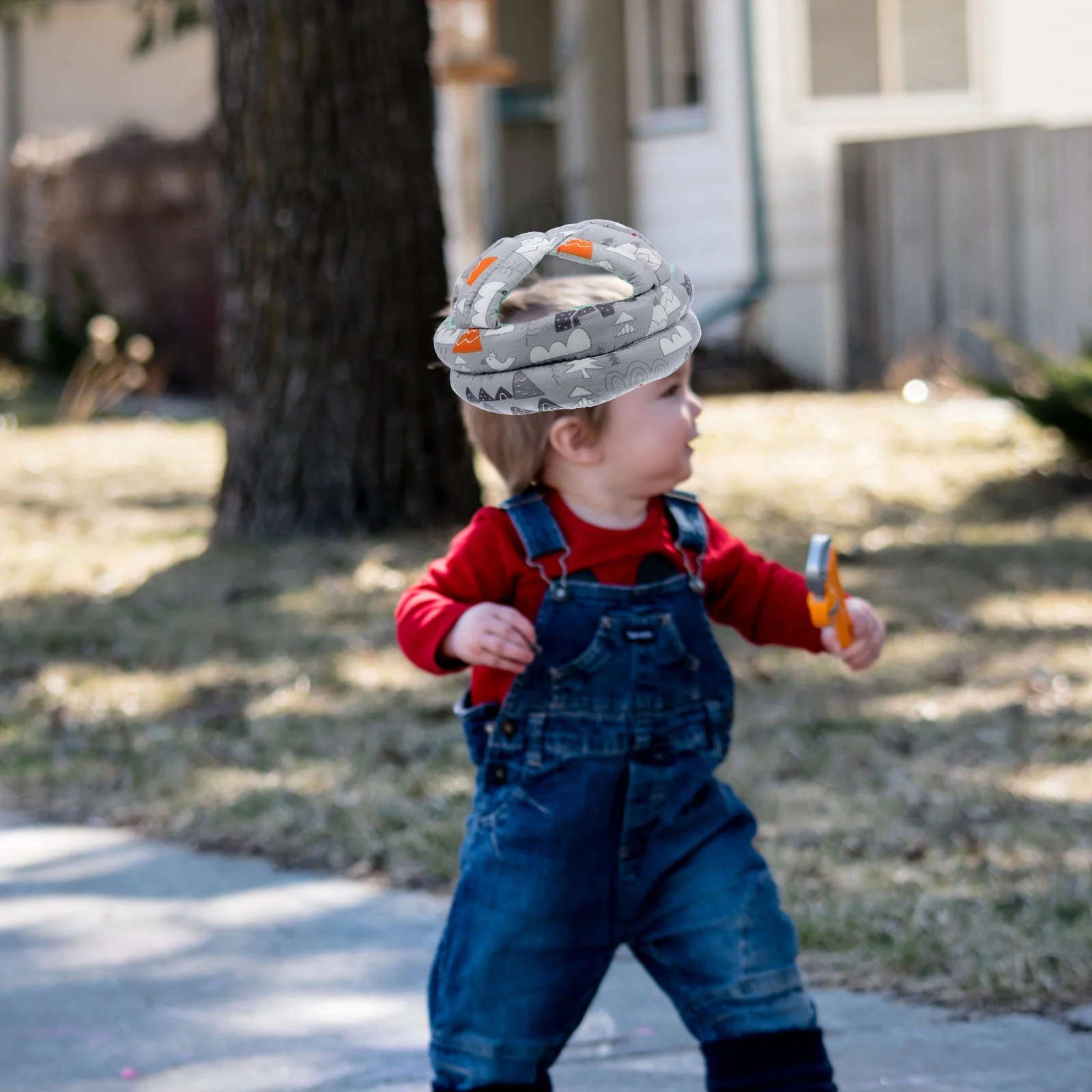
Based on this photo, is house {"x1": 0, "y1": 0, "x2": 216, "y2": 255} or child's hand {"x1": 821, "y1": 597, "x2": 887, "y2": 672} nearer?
child's hand {"x1": 821, "y1": 597, "x2": 887, "y2": 672}

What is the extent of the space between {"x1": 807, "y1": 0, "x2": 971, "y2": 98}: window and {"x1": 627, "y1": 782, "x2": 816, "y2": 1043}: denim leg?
39.8 ft

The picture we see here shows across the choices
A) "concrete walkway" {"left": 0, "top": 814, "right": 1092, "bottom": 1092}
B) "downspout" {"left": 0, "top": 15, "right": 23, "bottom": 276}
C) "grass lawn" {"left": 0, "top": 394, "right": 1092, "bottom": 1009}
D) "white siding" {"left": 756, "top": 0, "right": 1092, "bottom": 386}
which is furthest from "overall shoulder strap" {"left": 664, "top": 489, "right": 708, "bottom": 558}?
"downspout" {"left": 0, "top": 15, "right": 23, "bottom": 276}

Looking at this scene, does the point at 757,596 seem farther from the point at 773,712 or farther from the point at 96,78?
the point at 96,78

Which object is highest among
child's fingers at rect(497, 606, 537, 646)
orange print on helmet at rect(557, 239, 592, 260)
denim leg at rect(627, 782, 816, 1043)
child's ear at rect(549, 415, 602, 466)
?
orange print on helmet at rect(557, 239, 592, 260)

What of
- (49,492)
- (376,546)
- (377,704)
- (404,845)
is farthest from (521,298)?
(49,492)

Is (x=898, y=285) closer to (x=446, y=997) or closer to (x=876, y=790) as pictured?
(x=876, y=790)

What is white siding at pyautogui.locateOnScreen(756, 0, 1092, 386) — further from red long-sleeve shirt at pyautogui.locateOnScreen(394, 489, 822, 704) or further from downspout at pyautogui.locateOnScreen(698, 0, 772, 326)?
red long-sleeve shirt at pyautogui.locateOnScreen(394, 489, 822, 704)

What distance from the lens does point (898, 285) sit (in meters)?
13.3

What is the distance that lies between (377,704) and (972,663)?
1855mm

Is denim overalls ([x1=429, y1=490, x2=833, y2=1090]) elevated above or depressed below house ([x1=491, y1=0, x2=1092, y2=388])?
below

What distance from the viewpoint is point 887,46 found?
1396cm

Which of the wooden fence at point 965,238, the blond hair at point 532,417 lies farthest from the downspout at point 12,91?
the blond hair at point 532,417

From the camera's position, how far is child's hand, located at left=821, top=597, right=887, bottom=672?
2588 mm

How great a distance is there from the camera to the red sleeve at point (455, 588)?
2.43 meters
